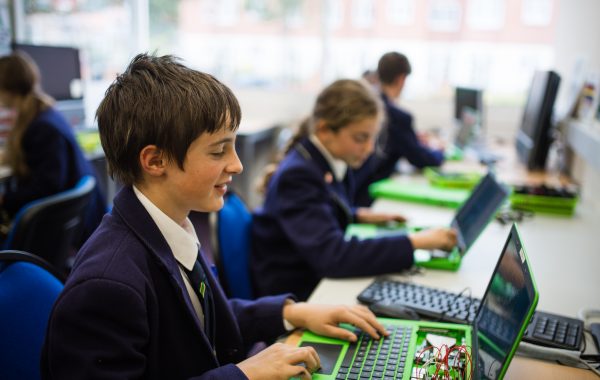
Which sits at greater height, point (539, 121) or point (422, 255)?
point (539, 121)

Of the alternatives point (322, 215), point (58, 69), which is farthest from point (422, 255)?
point (58, 69)

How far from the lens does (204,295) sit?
39.0 inches

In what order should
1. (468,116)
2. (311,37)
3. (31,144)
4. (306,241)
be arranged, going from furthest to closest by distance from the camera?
(311,37)
(468,116)
(31,144)
(306,241)

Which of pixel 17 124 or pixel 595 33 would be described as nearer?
pixel 17 124

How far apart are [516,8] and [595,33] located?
28.4 inches

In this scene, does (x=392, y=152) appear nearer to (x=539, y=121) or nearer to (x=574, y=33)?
(x=539, y=121)

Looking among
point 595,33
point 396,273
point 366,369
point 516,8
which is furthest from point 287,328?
point 516,8

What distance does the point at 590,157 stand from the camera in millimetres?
2189

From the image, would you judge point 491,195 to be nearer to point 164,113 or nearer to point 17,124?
point 164,113

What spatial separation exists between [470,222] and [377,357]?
0.71 meters

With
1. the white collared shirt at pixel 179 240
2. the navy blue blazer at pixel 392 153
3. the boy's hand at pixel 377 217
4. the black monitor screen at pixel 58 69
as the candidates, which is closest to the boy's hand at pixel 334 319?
the white collared shirt at pixel 179 240

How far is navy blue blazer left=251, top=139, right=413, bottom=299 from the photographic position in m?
1.46

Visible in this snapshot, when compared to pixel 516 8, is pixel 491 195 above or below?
below

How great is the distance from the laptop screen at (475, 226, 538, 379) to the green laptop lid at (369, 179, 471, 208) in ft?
3.89
